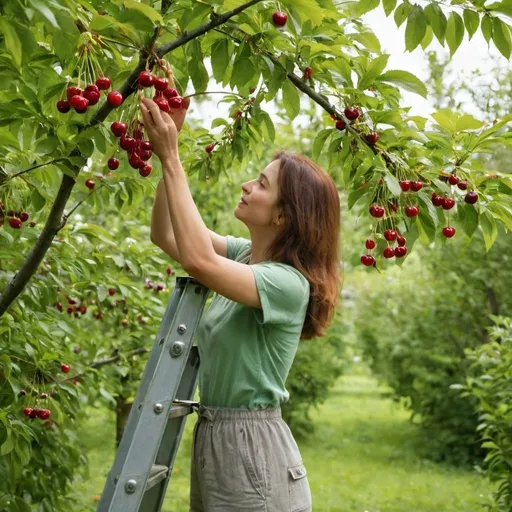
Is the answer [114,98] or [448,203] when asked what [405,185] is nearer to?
[448,203]

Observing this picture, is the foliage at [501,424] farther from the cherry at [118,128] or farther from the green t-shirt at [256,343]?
the cherry at [118,128]

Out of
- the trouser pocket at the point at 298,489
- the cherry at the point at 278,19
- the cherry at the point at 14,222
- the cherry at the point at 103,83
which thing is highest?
the cherry at the point at 278,19

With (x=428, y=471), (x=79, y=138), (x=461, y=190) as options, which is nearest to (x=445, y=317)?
(x=428, y=471)

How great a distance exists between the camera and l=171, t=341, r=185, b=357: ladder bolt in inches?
83.9

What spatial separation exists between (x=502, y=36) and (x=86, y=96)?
117cm

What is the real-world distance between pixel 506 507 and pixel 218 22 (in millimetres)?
4324

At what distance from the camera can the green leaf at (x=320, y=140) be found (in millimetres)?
2725

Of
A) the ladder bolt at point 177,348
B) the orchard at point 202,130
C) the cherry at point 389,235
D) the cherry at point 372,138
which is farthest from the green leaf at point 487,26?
the ladder bolt at point 177,348

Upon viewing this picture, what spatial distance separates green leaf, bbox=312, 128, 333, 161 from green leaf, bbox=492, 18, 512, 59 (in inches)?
25.9

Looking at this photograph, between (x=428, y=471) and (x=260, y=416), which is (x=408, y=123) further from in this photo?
(x=428, y=471)

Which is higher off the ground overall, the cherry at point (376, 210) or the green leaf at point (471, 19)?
the green leaf at point (471, 19)

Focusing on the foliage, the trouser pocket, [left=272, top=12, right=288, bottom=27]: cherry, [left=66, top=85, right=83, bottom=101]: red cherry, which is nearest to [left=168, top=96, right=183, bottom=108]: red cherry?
[left=66, top=85, right=83, bottom=101]: red cherry

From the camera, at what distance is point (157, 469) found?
7.44 feet

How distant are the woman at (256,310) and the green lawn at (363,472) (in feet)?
12.3
